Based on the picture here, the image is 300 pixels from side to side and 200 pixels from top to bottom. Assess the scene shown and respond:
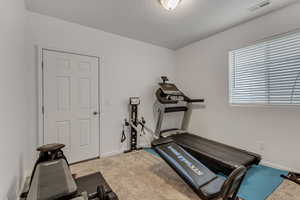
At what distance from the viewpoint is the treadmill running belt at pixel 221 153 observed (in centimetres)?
Result: 215

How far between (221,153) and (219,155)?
4.7 inches

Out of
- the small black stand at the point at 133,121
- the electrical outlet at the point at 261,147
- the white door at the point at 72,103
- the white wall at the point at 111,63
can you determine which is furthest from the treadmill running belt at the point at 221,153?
the white door at the point at 72,103

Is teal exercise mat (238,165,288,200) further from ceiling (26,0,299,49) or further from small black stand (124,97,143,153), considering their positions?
ceiling (26,0,299,49)

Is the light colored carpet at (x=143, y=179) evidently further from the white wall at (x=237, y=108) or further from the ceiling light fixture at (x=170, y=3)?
the ceiling light fixture at (x=170, y=3)

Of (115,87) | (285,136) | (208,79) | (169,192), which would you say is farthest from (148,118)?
(285,136)

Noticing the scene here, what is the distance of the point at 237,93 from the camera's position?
9.96ft

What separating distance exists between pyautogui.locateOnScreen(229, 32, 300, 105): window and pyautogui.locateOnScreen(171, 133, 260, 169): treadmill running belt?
3.42 ft

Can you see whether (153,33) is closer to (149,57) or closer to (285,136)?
(149,57)

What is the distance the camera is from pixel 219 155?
2348 millimetres

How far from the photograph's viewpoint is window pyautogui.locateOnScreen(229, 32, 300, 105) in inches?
90.7

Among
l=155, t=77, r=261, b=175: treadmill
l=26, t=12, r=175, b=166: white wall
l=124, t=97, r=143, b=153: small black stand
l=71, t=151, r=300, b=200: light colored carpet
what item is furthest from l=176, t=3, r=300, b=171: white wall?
l=124, t=97, r=143, b=153: small black stand

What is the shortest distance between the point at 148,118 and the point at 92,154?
5.18 ft

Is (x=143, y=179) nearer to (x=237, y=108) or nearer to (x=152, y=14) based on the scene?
(x=237, y=108)

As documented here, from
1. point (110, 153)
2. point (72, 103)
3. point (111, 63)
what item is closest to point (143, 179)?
point (110, 153)
